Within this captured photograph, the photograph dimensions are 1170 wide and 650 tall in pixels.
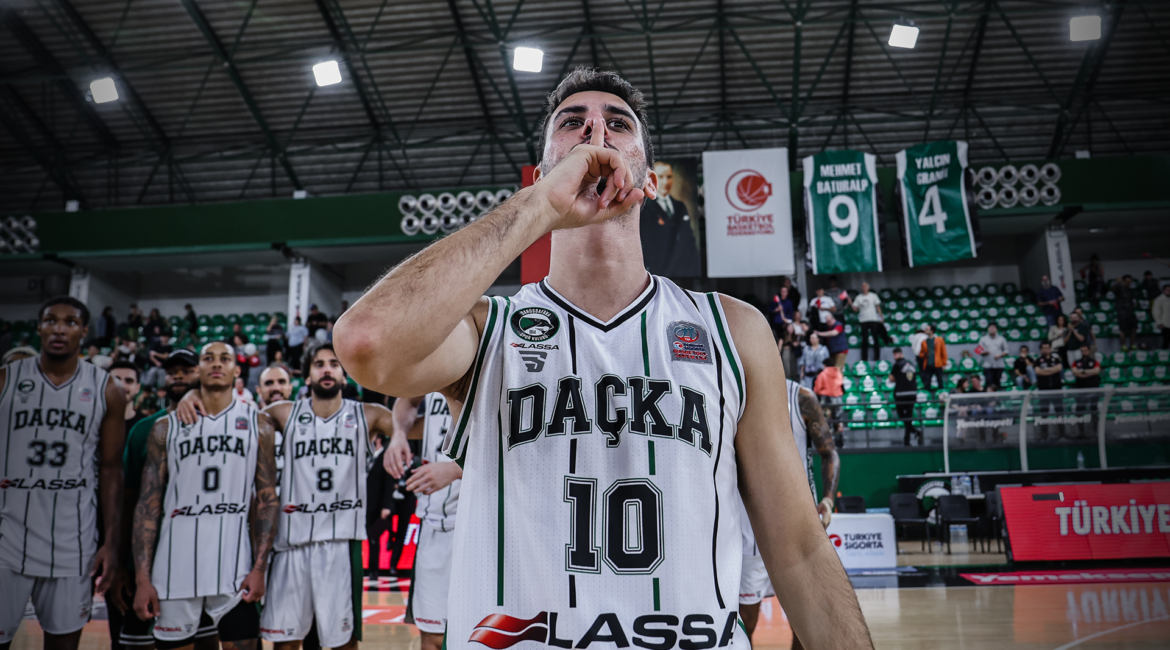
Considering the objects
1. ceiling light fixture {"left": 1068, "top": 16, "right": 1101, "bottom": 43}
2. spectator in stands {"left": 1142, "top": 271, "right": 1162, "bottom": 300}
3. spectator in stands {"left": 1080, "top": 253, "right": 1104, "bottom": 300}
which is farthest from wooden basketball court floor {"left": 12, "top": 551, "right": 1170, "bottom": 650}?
spectator in stands {"left": 1142, "top": 271, "right": 1162, "bottom": 300}

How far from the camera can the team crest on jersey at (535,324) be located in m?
1.74

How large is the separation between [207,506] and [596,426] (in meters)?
4.18

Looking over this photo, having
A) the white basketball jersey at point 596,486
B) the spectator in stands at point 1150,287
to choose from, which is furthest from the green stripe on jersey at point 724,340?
the spectator in stands at point 1150,287

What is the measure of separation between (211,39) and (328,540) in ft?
49.1

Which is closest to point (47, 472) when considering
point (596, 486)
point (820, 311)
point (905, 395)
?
point (596, 486)

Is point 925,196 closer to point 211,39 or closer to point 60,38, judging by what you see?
point 211,39

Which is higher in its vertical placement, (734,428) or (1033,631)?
(734,428)

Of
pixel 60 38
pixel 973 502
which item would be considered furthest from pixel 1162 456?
pixel 60 38

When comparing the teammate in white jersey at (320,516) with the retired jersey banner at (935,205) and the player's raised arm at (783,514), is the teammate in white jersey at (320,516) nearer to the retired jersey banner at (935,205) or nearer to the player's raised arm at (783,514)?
the player's raised arm at (783,514)

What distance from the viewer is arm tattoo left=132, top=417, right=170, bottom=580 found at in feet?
15.4

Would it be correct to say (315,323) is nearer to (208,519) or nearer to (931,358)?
(931,358)

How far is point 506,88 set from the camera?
1842 cm

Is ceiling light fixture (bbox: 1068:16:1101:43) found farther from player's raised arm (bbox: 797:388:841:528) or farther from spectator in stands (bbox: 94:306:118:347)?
spectator in stands (bbox: 94:306:118:347)

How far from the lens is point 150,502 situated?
4.83 meters
